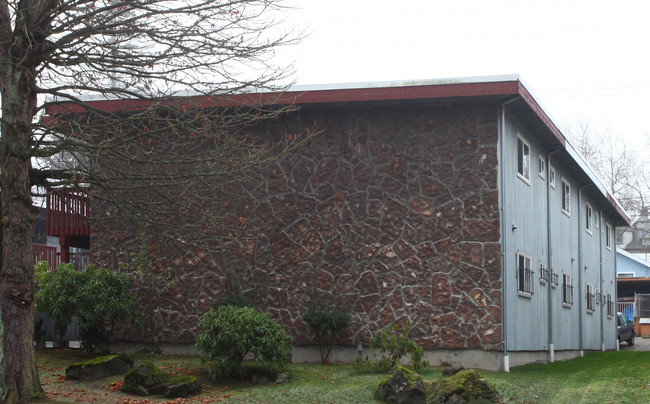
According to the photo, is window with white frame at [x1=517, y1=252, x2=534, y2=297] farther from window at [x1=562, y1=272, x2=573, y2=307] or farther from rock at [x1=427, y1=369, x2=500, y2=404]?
rock at [x1=427, y1=369, x2=500, y2=404]

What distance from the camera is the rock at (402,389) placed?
37.1ft

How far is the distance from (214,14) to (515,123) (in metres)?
8.36

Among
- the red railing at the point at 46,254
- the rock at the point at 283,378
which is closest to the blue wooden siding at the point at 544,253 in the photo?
the rock at the point at 283,378

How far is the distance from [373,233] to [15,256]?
756 centimetres

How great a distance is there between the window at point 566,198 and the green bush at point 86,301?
523 inches

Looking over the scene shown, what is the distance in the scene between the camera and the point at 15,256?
1048cm

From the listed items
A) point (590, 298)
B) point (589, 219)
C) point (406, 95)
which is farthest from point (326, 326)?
point (589, 219)

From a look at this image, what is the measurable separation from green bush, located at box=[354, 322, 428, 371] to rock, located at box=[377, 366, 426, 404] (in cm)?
233

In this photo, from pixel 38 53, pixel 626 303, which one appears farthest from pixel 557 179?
pixel 626 303

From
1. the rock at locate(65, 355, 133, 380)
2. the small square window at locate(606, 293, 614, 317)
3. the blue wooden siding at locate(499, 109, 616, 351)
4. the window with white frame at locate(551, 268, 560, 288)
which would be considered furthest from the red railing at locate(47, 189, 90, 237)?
the small square window at locate(606, 293, 614, 317)

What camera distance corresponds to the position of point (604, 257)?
104ft

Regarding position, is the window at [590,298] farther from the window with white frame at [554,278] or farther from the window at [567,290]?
the window with white frame at [554,278]

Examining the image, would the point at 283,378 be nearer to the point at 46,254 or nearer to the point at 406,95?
the point at 406,95

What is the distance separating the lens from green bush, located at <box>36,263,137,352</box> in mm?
14781
